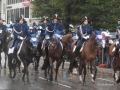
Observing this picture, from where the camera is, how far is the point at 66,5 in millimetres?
30156

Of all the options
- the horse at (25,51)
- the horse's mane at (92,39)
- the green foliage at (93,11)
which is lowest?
the horse at (25,51)

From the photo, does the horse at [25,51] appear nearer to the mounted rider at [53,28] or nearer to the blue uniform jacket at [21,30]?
the blue uniform jacket at [21,30]

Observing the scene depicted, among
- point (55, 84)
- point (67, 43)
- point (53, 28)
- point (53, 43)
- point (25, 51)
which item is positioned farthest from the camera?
point (67, 43)

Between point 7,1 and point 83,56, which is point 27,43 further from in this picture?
point 7,1

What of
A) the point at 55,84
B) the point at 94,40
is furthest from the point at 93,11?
the point at 55,84

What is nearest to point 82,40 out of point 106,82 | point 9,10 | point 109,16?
point 106,82

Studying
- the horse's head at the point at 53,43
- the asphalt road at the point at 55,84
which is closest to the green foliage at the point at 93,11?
the asphalt road at the point at 55,84

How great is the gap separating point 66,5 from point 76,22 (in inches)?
63.2

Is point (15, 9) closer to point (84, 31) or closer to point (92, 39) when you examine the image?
point (84, 31)

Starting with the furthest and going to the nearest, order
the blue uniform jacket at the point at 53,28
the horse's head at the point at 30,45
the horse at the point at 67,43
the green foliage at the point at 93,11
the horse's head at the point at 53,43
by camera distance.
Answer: the green foliage at the point at 93,11 → the horse at the point at 67,43 → the blue uniform jacket at the point at 53,28 → the horse's head at the point at 53,43 → the horse's head at the point at 30,45

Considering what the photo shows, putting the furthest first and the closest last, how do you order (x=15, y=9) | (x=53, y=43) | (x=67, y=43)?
(x=15, y=9) → (x=67, y=43) → (x=53, y=43)

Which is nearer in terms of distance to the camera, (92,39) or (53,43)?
(92,39)

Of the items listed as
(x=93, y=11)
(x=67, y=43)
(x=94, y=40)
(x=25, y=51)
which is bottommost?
(x=25, y=51)

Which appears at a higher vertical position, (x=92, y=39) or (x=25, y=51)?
(x=92, y=39)
